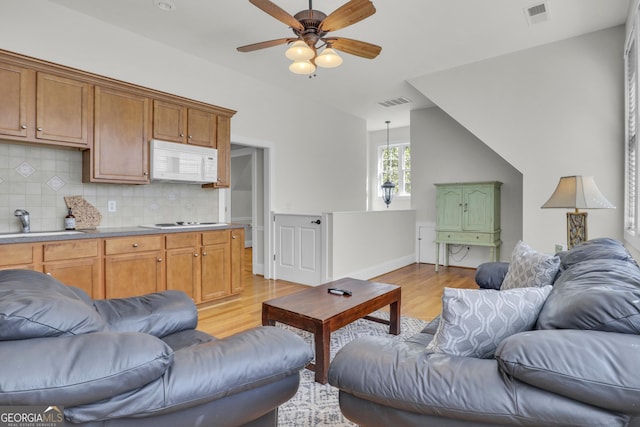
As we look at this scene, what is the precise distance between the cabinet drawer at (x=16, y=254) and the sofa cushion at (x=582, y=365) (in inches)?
123

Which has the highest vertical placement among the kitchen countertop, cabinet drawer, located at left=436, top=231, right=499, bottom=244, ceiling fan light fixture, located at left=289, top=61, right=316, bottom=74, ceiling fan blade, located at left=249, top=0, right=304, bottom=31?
ceiling fan blade, located at left=249, top=0, right=304, bottom=31

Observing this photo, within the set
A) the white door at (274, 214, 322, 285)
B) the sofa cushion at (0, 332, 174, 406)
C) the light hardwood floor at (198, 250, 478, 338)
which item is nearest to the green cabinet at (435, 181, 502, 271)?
the light hardwood floor at (198, 250, 478, 338)

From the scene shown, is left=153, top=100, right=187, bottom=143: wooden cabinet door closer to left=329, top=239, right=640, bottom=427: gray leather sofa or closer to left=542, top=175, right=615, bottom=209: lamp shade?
left=329, top=239, right=640, bottom=427: gray leather sofa

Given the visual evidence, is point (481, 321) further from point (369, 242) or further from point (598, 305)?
point (369, 242)

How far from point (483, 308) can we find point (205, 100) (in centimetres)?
418

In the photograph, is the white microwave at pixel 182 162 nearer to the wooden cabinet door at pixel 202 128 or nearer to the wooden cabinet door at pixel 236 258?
the wooden cabinet door at pixel 202 128

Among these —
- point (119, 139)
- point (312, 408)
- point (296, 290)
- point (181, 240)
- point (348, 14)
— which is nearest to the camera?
point (312, 408)

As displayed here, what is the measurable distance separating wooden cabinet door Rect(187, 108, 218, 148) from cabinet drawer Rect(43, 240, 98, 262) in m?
1.50

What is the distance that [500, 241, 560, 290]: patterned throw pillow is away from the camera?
194 cm

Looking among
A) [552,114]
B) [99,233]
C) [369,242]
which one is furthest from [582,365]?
[369,242]

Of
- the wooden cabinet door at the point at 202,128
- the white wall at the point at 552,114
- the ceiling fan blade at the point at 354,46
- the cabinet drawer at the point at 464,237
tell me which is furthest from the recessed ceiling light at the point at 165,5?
the cabinet drawer at the point at 464,237

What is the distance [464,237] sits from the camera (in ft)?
18.5

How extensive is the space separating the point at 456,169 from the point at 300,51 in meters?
4.34

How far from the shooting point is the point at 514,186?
5637 mm
